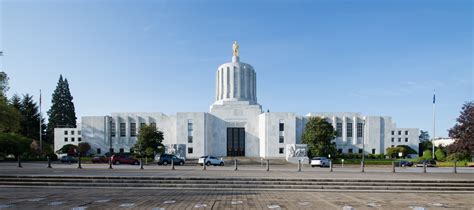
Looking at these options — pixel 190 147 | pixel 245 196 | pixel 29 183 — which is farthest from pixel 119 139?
pixel 245 196

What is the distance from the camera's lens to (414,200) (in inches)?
523

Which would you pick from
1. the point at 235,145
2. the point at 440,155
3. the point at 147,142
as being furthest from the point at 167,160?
the point at 440,155

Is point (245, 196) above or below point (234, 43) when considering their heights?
below

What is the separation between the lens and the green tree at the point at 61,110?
264 ft

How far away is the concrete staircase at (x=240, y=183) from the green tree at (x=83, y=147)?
48.7 metres

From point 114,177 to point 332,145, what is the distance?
43178mm

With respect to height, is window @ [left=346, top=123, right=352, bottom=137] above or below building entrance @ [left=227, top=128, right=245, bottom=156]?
above

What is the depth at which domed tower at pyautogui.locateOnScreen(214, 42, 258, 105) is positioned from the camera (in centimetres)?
6900

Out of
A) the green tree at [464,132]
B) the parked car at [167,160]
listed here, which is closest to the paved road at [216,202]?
the green tree at [464,132]

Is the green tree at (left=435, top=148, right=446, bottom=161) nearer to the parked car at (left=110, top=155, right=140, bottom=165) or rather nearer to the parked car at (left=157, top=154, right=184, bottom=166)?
the parked car at (left=157, top=154, right=184, bottom=166)

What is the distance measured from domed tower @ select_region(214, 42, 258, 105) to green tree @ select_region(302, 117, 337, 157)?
1626 centimetres

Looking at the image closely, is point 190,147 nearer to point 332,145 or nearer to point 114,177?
point 332,145

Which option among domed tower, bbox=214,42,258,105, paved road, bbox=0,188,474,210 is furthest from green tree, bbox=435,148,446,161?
paved road, bbox=0,188,474,210

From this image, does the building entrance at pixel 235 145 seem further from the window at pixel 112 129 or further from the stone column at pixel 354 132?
the window at pixel 112 129
